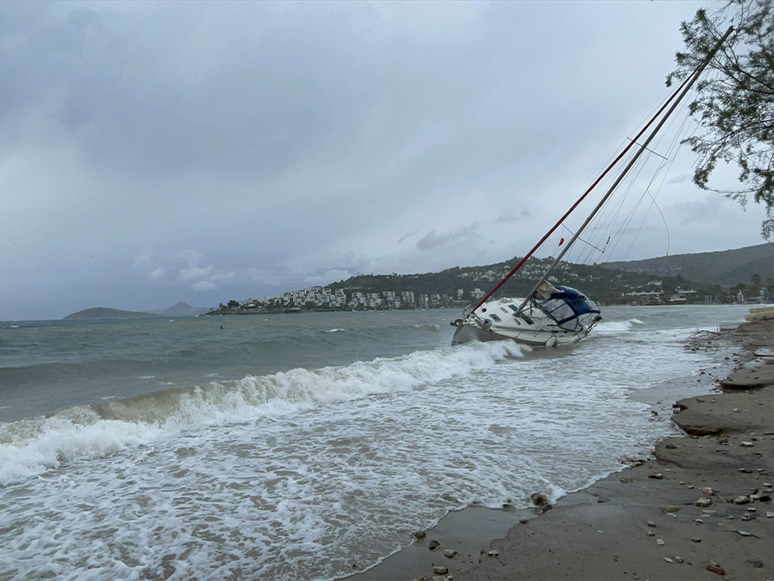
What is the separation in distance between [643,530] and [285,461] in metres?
4.78

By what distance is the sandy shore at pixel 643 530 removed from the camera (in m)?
3.49

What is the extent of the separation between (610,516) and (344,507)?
2788mm

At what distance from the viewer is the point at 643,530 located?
4.07 m

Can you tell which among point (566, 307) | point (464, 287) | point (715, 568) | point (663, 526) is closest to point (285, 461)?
point (663, 526)

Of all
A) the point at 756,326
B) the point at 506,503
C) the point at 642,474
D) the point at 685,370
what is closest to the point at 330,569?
the point at 506,503

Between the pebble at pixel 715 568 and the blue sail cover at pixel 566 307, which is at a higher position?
the blue sail cover at pixel 566 307

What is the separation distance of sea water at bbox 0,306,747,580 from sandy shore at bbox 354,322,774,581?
0.37 metres

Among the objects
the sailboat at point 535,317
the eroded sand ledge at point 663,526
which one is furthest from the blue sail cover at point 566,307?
the eroded sand ledge at point 663,526

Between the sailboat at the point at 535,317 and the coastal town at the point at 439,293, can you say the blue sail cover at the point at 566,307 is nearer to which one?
the sailboat at the point at 535,317

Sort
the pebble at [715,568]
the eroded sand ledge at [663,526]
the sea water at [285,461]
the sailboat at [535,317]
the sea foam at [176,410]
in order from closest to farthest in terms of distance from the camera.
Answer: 1. the pebble at [715,568]
2. the eroded sand ledge at [663,526]
3. the sea water at [285,461]
4. the sea foam at [176,410]
5. the sailboat at [535,317]

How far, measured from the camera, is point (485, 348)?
21.8 meters

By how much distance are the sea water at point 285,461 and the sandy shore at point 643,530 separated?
0.37 m

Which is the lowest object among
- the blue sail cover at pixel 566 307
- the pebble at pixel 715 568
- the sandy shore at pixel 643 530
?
the sandy shore at pixel 643 530

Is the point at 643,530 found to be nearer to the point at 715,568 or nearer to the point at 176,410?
the point at 715,568
